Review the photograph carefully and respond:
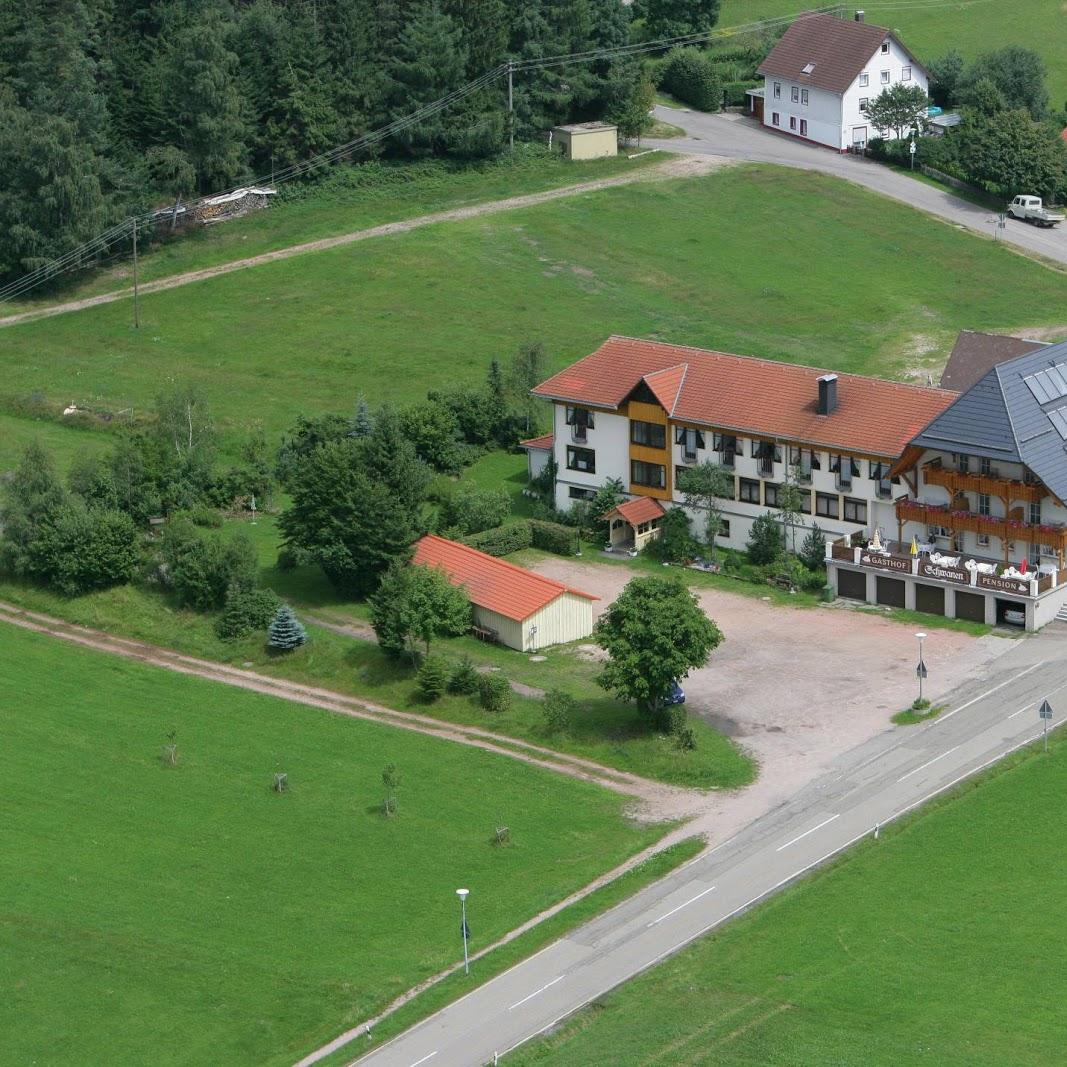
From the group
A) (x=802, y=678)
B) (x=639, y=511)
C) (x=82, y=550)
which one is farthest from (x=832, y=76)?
(x=82, y=550)

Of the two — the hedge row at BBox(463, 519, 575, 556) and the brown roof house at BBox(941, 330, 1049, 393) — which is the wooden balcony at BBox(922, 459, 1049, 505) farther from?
the hedge row at BBox(463, 519, 575, 556)

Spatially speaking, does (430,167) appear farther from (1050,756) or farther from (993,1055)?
(993,1055)

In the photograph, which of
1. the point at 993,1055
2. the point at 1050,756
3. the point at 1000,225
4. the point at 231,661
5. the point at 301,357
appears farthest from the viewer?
the point at 1000,225

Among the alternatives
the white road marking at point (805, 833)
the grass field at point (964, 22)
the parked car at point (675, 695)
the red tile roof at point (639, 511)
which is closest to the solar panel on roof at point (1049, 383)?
the red tile roof at point (639, 511)

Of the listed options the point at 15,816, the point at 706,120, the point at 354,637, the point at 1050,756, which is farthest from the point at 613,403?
the point at 706,120

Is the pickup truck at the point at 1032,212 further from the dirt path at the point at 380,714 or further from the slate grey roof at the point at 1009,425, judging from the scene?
the dirt path at the point at 380,714

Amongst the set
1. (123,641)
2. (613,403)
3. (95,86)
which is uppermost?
(95,86)

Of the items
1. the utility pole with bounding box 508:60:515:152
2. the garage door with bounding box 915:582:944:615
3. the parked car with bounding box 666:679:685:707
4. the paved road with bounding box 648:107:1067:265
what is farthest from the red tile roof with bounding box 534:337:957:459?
the utility pole with bounding box 508:60:515:152

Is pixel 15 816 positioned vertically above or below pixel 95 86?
below
